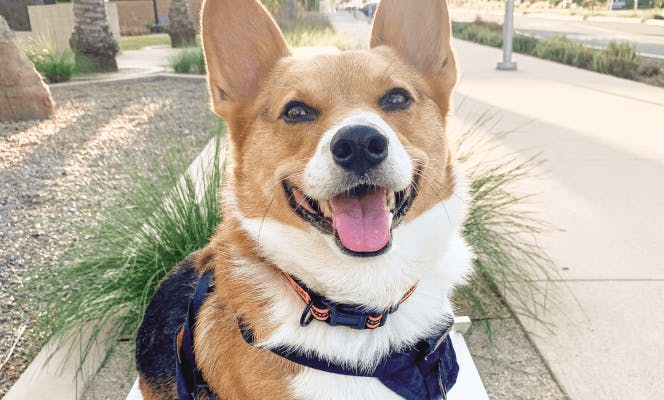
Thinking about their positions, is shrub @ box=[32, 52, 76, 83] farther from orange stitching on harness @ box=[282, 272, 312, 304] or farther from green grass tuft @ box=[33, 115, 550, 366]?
orange stitching on harness @ box=[282, 272, 312, 304]

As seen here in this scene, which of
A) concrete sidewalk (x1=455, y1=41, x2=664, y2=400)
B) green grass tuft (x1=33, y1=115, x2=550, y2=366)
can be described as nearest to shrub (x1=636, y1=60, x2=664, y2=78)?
concrete sidewalk (x1=455, y1=41, x2=664, y2=400)

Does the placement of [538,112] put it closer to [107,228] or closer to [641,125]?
[641,125]

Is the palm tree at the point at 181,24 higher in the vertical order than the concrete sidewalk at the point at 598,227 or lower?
higher

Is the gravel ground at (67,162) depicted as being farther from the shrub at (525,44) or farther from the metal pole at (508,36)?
the shrub at (525,44)

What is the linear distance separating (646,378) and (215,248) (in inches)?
83.4

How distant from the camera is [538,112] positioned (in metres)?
8.54

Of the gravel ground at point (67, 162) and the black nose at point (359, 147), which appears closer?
the black nose at point (359, 147)

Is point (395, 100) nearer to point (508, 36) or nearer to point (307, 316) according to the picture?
point (307, 316)

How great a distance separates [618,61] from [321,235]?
12401 millimetres

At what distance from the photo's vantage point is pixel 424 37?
2457 mm

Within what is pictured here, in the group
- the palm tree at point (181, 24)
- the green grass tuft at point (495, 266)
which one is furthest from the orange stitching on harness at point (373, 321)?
the palm tree at point (181, 24)

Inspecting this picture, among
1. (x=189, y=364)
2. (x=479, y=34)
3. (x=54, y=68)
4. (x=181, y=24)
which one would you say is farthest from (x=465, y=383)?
(x=479, y=34)

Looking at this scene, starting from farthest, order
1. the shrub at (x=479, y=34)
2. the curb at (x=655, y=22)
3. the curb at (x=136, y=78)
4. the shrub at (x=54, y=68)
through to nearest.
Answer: the curb at (x=655, y=22)
the shrub at (x=479, y=34)
the shrub at (x=54, y=68)
the curb at (x=136, y=78)

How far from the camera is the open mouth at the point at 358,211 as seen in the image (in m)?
1.91
